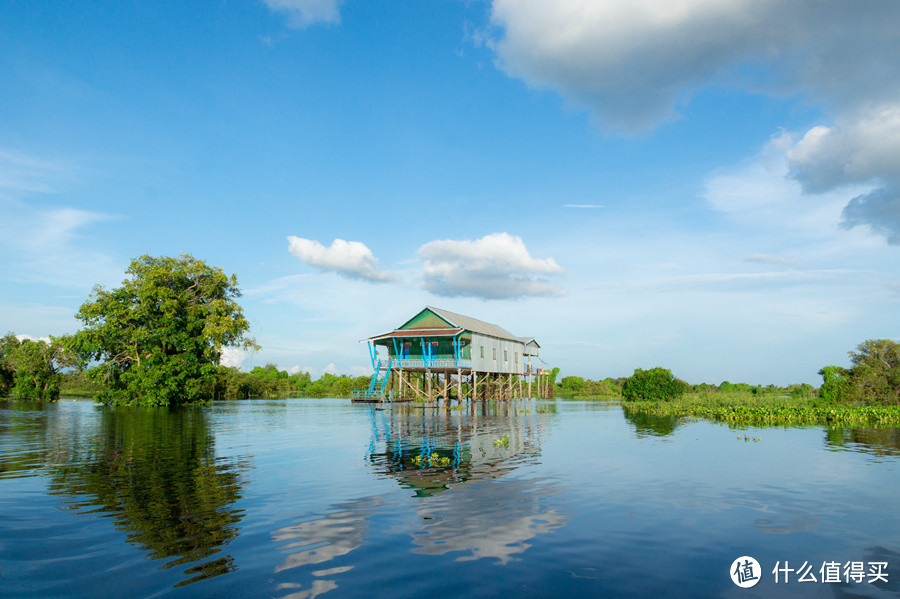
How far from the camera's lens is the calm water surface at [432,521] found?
→ 6.35m

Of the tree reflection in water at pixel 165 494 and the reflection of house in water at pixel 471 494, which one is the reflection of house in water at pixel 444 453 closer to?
the reflection of house in water at pixel 471 494

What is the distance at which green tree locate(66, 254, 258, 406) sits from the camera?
48.2 metres

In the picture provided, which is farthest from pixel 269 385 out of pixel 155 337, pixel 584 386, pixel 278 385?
pixel 584 386

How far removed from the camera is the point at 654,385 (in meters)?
60.5

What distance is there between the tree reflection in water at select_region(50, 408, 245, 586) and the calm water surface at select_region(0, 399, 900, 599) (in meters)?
0.05

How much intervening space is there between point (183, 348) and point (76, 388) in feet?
272

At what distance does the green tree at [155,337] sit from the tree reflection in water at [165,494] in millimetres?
31875

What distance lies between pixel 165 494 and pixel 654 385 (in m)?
58.5

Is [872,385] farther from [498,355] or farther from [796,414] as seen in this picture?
[498,355]

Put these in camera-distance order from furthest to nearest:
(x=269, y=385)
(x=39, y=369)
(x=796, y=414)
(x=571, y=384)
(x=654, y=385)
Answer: (x=571, y=384) < (x=269, y=385) < (x=39, y=369) < (x=654, y=385) < (x=796, y=414)

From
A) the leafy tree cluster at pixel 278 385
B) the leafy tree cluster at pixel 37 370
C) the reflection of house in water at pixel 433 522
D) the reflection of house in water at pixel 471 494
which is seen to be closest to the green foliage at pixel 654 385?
the reflection of house in water at pixel 471 494

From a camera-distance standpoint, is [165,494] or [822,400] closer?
[165,494]

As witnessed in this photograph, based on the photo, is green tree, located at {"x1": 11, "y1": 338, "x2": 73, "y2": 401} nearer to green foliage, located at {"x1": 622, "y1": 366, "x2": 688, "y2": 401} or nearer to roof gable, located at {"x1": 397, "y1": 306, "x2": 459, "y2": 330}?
roof gable, located at {"x1": 397, "y1": 306, "x2": 459, "y2": 330}

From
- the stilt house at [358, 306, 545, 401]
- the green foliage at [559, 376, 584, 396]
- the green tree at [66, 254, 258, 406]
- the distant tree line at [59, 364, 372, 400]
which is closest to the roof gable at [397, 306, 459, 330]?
the stilt house at [358, 306, 545, 401]
